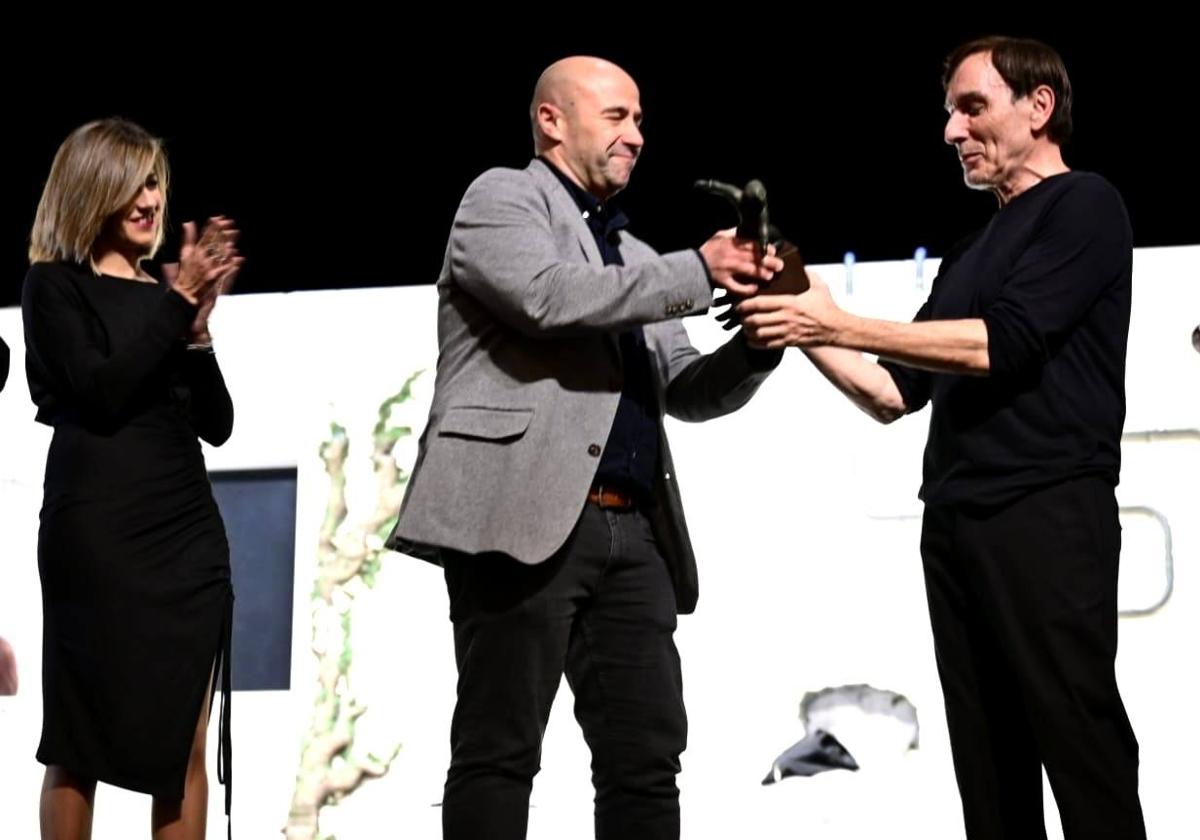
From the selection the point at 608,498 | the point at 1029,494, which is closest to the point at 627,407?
the point at 608,498

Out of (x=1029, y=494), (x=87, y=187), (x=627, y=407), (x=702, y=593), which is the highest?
(x=87, y=187)

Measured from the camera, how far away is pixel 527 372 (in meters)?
2.15

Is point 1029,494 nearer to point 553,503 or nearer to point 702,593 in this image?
point 553,503

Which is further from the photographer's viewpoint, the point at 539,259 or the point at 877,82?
the point at 877,82

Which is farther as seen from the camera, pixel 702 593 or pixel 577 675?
pixel 702 593

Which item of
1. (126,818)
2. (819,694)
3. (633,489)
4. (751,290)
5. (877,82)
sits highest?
(877,82)

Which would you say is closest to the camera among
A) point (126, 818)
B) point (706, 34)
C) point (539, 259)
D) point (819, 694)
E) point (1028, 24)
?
point (539, 259)

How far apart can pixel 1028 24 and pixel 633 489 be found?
2153 mm

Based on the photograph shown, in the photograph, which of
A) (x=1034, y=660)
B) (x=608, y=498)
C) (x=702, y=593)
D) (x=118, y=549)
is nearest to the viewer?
(x=1034, y=660)

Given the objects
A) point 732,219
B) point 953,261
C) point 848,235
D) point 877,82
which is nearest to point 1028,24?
point 877,82

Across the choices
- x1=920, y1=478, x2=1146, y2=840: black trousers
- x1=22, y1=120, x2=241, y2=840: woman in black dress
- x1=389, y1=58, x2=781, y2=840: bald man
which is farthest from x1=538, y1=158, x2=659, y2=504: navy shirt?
x1=22, y1=120, x2=241, y2=840: woman in black dress

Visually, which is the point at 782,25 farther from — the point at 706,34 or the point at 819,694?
the point at 819,694

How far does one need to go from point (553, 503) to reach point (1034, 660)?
0.63 m

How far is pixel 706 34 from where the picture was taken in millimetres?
4117
